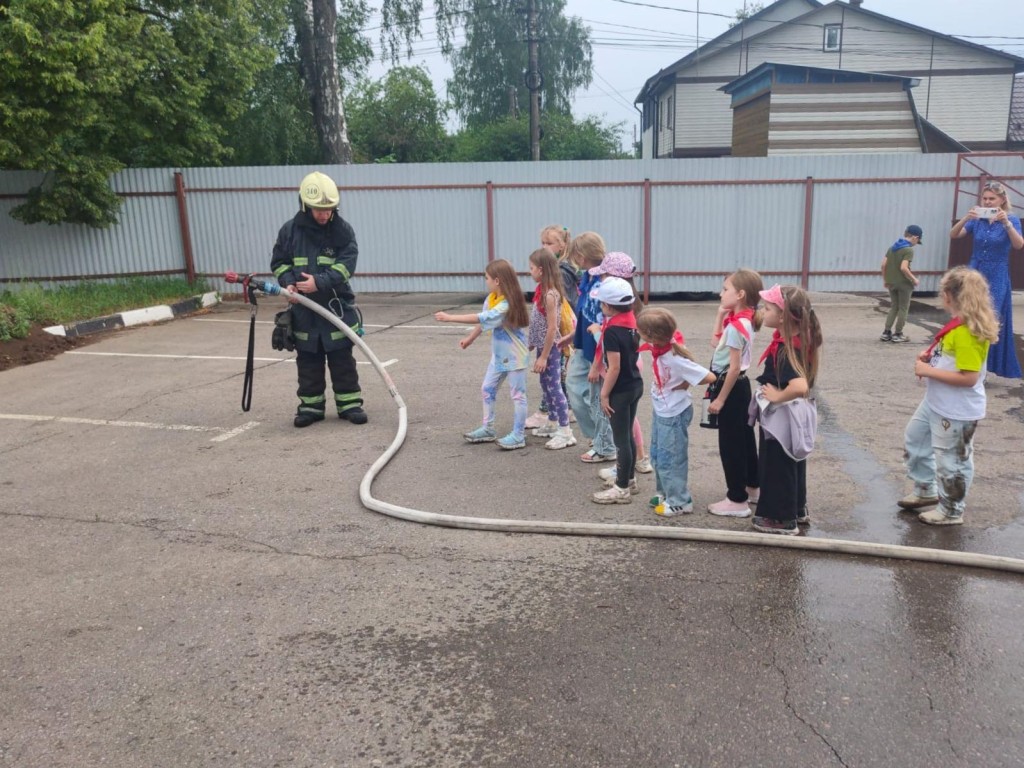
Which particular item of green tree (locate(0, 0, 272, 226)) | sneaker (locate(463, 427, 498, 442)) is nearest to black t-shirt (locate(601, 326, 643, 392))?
sneaker (locate(463, 427, 498, 442))

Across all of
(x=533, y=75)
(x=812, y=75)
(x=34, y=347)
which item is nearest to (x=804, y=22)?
(x=812, y=75)

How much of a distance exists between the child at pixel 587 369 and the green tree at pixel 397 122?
1054 inches

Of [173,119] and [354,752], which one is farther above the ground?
[173,119]

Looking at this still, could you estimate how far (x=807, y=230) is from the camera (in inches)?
538

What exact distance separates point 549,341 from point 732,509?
1720 mm

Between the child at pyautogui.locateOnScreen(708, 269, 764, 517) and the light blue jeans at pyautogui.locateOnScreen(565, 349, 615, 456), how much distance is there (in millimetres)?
1065

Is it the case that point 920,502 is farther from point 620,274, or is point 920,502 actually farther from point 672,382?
point 620,274

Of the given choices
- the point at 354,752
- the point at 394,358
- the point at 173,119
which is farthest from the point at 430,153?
the point at 354,752

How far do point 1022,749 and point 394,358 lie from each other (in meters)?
7.57

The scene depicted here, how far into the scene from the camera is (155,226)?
14773 millimetres

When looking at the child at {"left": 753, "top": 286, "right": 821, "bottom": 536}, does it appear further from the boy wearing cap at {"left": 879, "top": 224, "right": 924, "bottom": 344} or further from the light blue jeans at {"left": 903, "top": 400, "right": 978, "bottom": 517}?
the boy wearing cap at {"left": 879, "top": 224, "right": 924, "bottom": 344}

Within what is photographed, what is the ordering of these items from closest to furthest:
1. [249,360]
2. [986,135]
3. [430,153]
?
[249,360] < [986,135] < [430,153]

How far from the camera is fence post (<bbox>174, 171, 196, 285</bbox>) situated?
1468 cm

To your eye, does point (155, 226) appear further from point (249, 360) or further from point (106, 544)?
point (106, 544)
